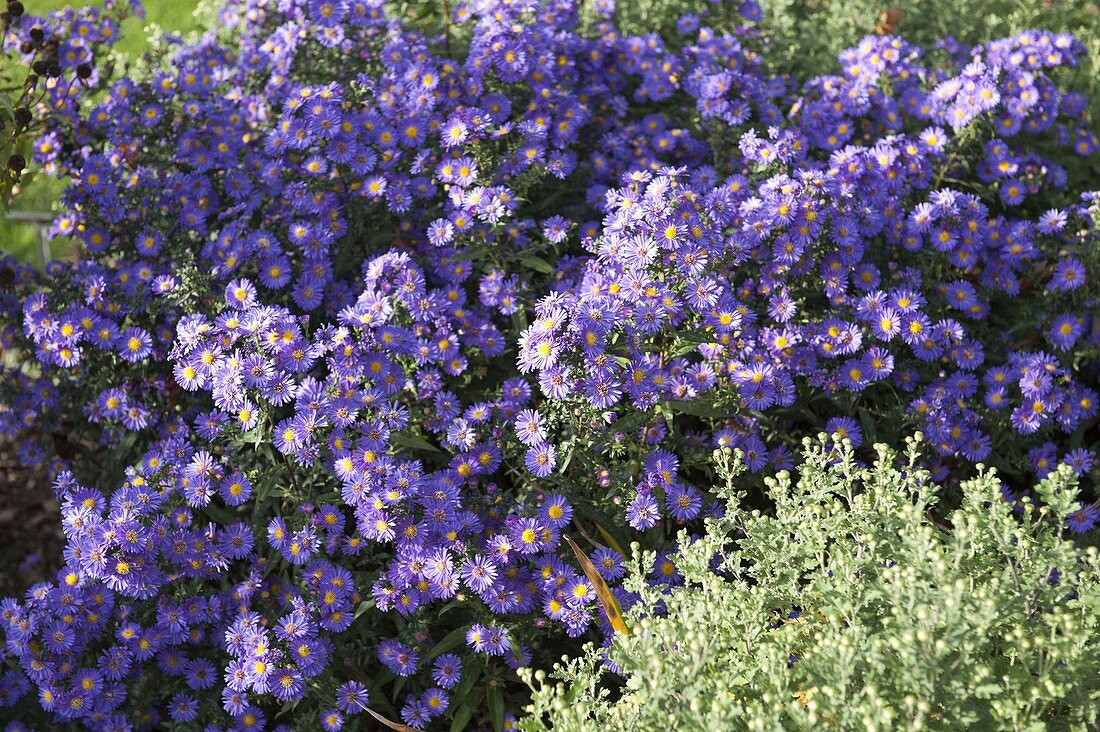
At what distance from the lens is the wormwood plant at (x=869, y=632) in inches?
80.2

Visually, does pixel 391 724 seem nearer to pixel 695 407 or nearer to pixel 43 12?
pixel 695 407

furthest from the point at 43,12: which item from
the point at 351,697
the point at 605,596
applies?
the point at 605,596

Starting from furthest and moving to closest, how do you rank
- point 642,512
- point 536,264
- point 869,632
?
point 536,264
point 642,512
point 869,632

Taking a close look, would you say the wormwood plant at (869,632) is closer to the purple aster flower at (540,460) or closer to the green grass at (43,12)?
the purple aster flower at (540,460)

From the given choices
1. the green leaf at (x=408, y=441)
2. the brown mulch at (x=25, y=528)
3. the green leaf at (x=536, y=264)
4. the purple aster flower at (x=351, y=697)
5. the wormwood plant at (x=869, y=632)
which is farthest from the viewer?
the brown mulch at (x=25, y=528)

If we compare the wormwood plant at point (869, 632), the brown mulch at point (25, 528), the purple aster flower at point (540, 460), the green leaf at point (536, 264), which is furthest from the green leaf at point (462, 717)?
the brown mulch at point (25, 528)

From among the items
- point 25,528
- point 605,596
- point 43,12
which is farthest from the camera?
point 43,12

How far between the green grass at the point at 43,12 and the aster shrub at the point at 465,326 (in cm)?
106

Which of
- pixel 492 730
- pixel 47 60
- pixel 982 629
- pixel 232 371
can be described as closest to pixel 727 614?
pixel 982 629

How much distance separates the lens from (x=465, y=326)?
334 centimetres

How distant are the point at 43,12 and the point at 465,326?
12.3 feet

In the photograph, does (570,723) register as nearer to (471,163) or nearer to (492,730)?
(492,730)

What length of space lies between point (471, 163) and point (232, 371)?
104 cm

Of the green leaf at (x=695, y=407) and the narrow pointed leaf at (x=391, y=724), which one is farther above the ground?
the green leaf at (x=695, y=407)
